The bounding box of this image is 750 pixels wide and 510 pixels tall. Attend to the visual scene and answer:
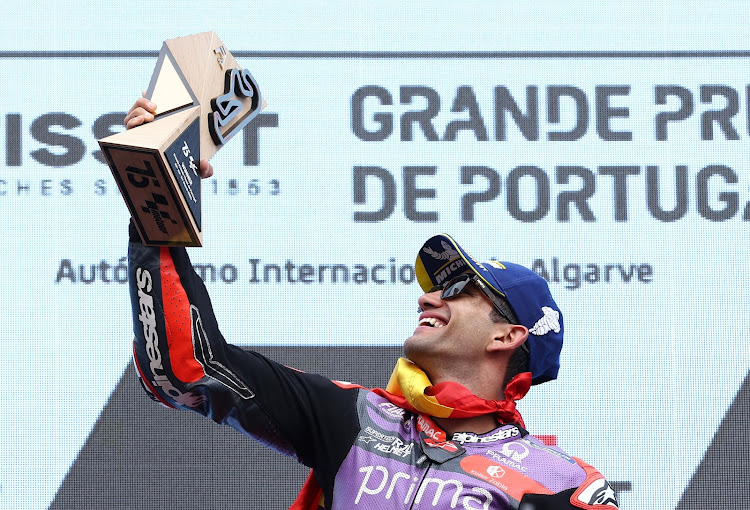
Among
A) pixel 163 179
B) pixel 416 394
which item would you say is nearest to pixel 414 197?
pixel 416 394

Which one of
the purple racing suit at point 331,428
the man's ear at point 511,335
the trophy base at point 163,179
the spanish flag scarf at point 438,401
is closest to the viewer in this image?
the trophy base at point 163,179

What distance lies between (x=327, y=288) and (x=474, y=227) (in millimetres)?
392

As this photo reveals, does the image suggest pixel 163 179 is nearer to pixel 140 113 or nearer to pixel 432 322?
pixel 140 113

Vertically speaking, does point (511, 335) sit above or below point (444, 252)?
below

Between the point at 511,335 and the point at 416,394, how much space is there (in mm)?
216

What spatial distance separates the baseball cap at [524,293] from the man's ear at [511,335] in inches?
0.5

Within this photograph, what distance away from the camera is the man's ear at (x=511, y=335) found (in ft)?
5.30

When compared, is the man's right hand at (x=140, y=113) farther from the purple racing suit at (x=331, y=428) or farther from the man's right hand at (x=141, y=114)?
the purple racing suit at (x=331, y=428)

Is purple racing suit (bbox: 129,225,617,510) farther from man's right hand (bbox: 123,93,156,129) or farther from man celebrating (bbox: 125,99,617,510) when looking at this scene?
man's right hand (bbox: 123,93,156,129)

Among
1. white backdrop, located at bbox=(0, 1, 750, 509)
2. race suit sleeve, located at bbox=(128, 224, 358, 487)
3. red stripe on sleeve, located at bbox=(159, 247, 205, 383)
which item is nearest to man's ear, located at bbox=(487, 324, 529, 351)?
race suit sleeve, located at bbox=(128, 224, 358, 487)

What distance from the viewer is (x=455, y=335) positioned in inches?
62.8

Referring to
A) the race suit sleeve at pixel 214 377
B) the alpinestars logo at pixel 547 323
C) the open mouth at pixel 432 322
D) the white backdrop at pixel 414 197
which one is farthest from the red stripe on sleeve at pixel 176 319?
the white backdrop at pixel 414 197

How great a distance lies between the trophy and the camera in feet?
4.04

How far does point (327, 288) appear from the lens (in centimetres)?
230
